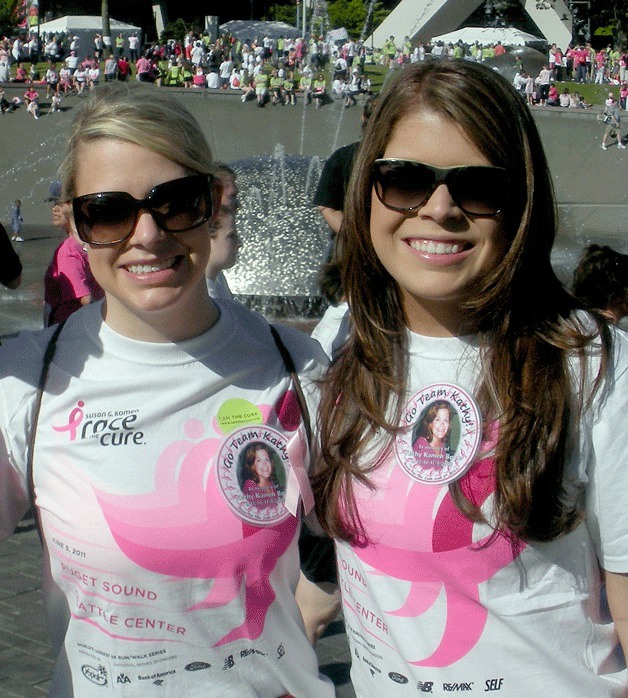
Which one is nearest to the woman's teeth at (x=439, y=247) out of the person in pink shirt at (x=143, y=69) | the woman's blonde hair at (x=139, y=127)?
the woman's blonde hair at (x=139, y=127)

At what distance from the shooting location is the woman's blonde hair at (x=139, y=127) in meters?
2.04

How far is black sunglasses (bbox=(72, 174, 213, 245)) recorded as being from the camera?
204 centimetres

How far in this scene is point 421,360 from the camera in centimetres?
213

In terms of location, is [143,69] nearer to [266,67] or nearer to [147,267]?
[266,67]

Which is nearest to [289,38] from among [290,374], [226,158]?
[226,158]

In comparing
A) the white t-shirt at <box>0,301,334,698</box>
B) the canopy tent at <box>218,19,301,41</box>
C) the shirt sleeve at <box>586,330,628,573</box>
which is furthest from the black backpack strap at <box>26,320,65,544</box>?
the canopy tent at <box>218,19,301,41</box>

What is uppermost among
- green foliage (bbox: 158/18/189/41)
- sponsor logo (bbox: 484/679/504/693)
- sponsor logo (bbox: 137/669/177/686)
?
sponsor logo (bbox: 484/679/504/693)

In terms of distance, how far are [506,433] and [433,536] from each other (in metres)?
0.24

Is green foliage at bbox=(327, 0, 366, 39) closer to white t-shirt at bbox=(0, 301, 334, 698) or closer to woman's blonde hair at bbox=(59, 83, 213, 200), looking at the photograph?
woman's blonde hair at bbox=(59, 83, 213, 200)

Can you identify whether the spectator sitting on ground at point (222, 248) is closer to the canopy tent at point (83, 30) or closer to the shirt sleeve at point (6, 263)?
the shirt sleeve at point (6, 263)

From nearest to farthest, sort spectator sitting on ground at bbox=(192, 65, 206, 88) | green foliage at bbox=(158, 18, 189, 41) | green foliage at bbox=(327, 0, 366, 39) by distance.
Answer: spectator sitting on ground at bbox=(192, 65, 206, 88)
green foliage at bbox=(158, 18, 189, 41)
green foliage at bbox=(327, 0, 366, 39)

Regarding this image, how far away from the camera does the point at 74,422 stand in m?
2.10

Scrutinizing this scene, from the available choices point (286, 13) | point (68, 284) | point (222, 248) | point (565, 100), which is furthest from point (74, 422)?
point (286, 13)

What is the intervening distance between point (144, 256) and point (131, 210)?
0.09 metres
